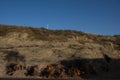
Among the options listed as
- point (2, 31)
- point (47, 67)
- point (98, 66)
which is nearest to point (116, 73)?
point (98, 66)

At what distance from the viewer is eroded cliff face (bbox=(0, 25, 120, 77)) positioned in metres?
62.9

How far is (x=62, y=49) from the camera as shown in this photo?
69.5 m

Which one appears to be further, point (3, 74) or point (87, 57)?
point (87, 57)

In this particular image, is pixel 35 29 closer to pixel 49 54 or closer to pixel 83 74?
pixel 49 54

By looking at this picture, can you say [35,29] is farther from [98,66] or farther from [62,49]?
[98,66]

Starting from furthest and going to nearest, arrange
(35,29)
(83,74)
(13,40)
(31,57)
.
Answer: (35,29), (13,40), (31,57), (83,74)

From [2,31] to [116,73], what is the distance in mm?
25368

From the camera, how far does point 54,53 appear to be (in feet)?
224

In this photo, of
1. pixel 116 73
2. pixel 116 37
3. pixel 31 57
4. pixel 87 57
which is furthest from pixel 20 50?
pixel 116 37

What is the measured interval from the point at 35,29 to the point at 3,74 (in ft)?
59.0

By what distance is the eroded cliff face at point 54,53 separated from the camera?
62938mm

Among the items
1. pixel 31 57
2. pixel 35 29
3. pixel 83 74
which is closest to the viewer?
pixel 83 74

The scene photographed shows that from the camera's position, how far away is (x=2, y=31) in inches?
2970

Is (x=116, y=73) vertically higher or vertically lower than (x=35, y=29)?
lower
